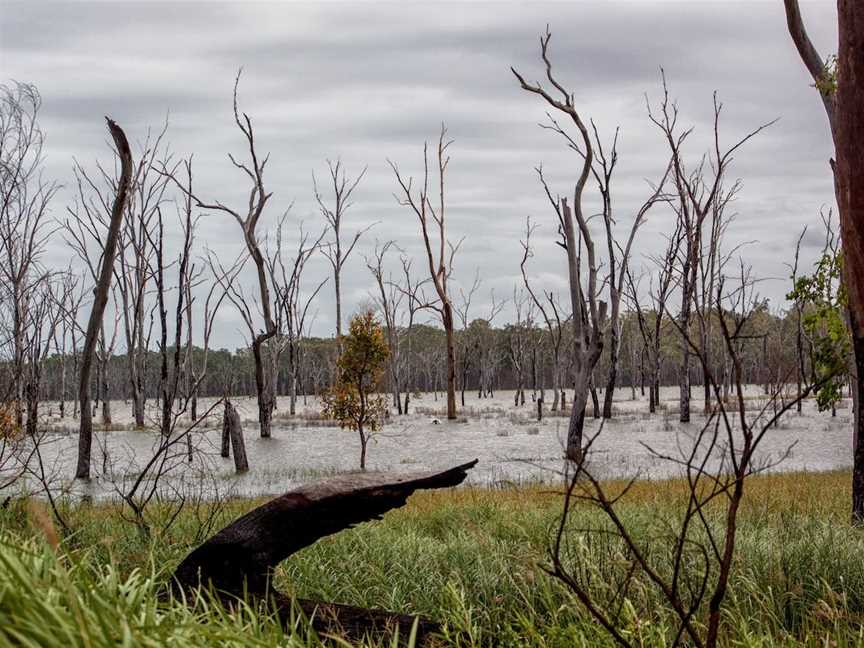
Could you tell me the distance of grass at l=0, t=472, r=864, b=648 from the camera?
2432 millimetres

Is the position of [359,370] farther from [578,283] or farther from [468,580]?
[468,580]

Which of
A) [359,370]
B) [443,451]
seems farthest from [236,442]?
[443,451]

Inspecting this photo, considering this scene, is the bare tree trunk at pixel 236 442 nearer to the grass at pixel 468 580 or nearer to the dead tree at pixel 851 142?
the grass at pixel 468 580

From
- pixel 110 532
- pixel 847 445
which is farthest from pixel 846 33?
pixel 847 445

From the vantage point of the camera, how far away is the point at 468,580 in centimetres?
594

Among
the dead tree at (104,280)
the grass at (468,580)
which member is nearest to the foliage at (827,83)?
the grass at (468,580)

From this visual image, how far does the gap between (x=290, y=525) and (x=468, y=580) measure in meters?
1.66

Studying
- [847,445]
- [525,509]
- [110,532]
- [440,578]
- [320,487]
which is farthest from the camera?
[847,445]

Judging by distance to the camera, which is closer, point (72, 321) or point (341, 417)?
point (341, 417)

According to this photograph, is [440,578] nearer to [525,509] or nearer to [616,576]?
[616,576]

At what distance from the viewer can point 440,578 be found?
5.86 metres

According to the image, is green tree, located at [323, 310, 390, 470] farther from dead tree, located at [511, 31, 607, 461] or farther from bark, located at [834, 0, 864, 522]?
bark, located at [834, 0, 864, 522]

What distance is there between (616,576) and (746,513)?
4.03 meters

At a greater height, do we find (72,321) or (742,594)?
(72,321)
